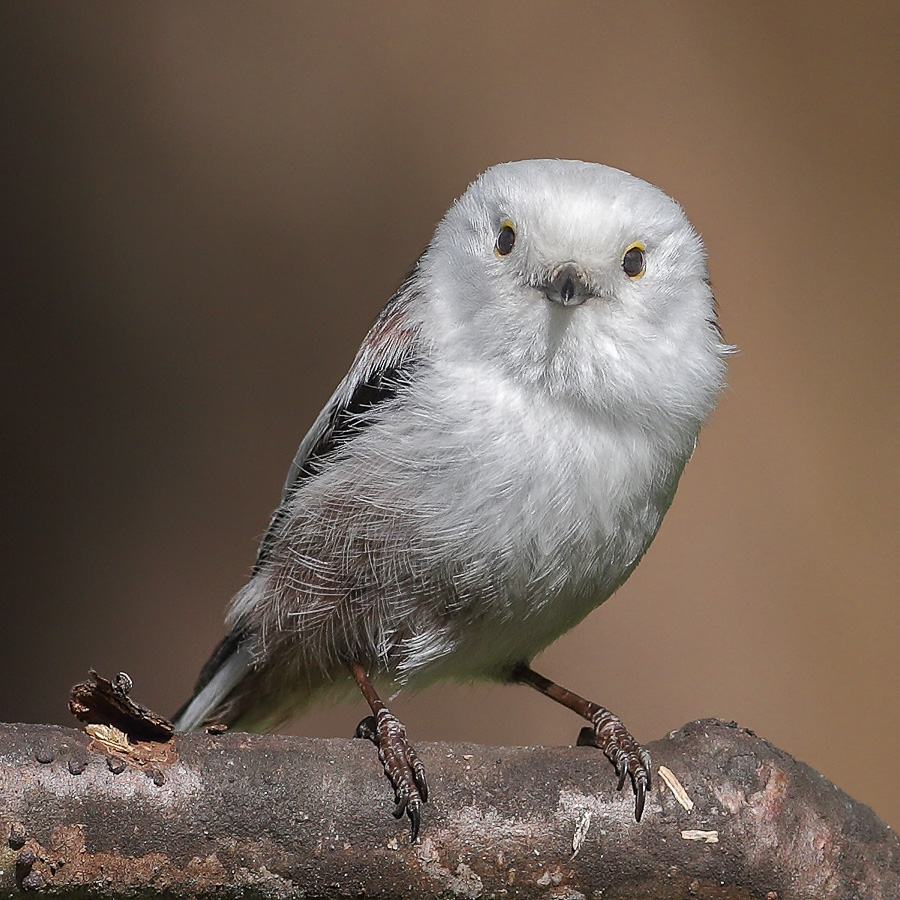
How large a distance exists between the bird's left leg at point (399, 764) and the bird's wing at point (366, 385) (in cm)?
50

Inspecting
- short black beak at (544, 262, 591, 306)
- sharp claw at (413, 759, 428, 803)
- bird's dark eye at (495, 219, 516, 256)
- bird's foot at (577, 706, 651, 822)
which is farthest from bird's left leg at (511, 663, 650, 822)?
bird's dark eye at (495, 219, 516, 256)

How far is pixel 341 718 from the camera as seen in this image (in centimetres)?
327

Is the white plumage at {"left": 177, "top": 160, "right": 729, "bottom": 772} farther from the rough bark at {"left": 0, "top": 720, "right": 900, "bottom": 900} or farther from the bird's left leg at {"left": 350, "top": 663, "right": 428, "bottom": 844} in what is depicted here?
the rough bark at {"left": 0, "top": 720, "right": 900, "bottom": 900}

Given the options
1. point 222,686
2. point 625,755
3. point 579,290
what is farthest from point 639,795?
point 222,686

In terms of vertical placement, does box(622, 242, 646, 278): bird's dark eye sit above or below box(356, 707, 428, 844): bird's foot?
above

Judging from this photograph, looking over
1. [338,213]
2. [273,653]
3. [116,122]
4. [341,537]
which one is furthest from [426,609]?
[116,122]

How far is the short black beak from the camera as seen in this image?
174cm

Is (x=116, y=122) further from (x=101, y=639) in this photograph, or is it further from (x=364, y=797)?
(x=364, y=797)

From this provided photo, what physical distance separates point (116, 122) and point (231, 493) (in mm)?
1062

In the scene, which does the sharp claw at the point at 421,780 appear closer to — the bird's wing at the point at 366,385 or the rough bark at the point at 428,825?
the rough bark at the point at 428,825

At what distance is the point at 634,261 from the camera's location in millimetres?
1866

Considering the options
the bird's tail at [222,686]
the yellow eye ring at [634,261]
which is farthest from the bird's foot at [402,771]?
the yellow eye ring at [634,261]

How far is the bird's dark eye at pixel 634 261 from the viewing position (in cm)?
185

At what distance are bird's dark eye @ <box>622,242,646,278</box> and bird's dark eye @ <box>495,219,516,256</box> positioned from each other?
0.60 ft
